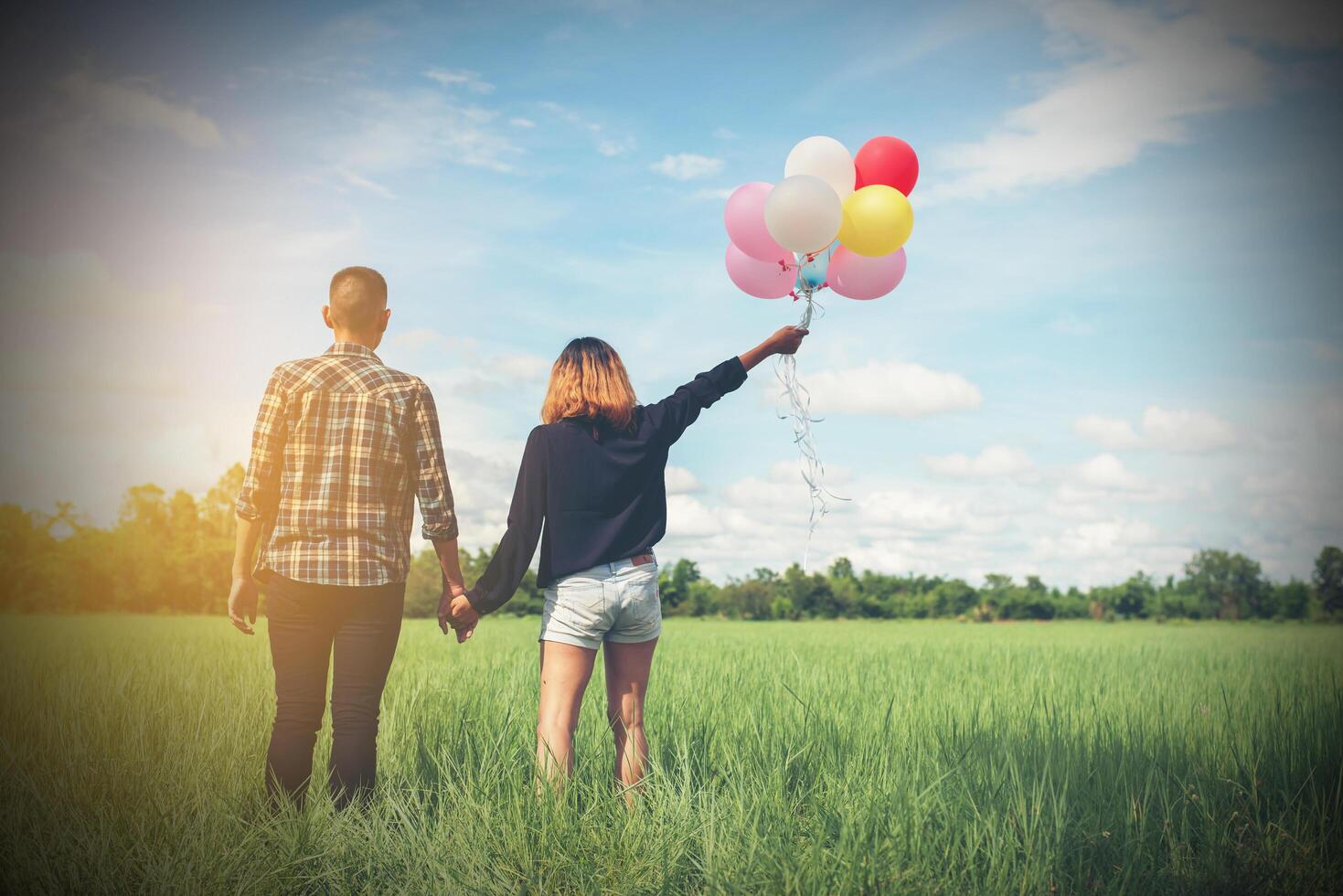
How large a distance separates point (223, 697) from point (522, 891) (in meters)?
4.48

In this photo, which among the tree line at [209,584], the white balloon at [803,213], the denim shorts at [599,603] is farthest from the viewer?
the tree line at [209,584]

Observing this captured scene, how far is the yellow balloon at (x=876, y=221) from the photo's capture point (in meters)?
4.07

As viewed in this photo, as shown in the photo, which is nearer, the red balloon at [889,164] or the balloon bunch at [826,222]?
the balloon bunch at [826,222]

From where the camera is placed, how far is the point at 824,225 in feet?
12.9

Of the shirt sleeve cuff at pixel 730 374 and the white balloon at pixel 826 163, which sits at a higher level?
the white balloon at pixel 826 163

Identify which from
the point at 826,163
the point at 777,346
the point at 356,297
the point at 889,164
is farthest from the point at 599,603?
the point at 889,164

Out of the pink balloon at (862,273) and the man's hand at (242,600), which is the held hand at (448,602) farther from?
the pink balloon at (862,273)

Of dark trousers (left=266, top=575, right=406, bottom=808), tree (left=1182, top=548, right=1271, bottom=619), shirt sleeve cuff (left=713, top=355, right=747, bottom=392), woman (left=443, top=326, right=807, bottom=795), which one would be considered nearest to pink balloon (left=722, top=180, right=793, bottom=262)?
shirt sleeve cuff (left=713, top=355, right=747, bottom=392)

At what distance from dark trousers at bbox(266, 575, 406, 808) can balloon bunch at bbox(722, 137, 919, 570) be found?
185 centimetres

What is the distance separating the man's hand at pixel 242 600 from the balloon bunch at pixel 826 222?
8.79ft

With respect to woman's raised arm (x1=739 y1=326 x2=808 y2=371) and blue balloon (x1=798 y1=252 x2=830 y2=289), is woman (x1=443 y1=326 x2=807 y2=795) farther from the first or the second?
blue balloon (x1=798 y1=252 x2=830 y2=289)

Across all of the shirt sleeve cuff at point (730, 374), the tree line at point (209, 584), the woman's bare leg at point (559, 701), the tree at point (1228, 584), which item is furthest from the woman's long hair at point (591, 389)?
the tree at point (1228, 584)

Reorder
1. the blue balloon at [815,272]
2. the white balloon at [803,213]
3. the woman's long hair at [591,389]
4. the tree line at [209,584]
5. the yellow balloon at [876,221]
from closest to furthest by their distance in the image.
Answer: the woman's long hair at [591,389] → the white balloon at [803,213] → the yellow balloon at [876,221] → the blue balloon at [815,272] → the tree line at [209,584]

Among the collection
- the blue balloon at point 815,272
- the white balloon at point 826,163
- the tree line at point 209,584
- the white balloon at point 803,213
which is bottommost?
the tree line at point 209,584
